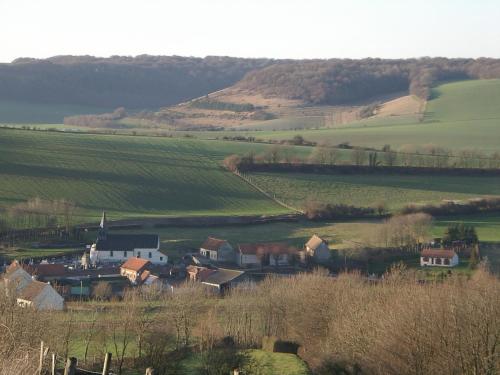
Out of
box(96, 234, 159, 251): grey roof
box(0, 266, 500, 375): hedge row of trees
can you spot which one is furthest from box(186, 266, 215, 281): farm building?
box(0, 266, 500, 375): hedge row of trees

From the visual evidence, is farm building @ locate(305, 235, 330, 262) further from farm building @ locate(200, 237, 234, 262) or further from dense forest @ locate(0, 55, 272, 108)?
dense forest @ locate(0, 55, 272, 108)

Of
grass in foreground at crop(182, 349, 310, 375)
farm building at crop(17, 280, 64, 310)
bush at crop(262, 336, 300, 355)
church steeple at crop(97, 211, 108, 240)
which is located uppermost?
grass in foreground at crop(182, 349, 310, 375)

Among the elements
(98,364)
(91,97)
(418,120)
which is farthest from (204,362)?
(91,97)

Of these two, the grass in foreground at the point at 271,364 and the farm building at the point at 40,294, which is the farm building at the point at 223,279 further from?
the grass in foreground at the point at 271,364

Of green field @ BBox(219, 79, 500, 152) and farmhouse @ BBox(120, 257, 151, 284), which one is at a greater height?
green field @ BBox(219, 79, 500, 152)

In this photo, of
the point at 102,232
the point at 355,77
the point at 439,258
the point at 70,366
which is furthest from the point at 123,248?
the point at 355,77

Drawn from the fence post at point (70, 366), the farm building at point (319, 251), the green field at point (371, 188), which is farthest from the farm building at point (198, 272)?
the fence post at point (70, 366)
